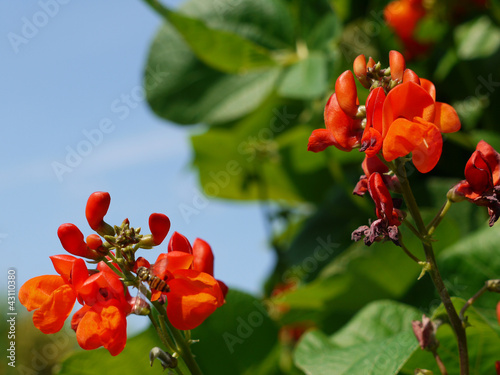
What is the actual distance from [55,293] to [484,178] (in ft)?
2.15

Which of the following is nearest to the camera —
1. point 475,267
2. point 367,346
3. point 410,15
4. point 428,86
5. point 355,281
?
point 428,86

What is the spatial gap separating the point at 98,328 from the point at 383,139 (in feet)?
1.59

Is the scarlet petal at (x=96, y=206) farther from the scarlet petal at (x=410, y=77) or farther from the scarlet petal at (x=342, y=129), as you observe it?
the scarlet petal at (x=410, y=77)

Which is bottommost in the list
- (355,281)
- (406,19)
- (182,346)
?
(355,281)

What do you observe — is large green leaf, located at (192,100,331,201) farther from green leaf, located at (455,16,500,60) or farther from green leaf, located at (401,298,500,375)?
green leaf, located at (401,298,500,375)

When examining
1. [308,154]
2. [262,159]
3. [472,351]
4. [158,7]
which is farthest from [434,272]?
[262,159]

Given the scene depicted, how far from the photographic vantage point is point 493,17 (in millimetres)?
2074

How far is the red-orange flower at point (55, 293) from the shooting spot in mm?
896

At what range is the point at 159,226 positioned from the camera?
93 centimetres

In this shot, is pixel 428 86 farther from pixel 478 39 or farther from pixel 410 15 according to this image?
pixel 478 39

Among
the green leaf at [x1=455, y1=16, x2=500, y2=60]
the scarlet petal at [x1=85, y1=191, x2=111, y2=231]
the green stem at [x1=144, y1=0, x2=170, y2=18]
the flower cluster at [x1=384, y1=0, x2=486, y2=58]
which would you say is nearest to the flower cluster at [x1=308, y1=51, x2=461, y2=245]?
the scarlet petal at [x1=85, y1=191, x2=111, y2=231]

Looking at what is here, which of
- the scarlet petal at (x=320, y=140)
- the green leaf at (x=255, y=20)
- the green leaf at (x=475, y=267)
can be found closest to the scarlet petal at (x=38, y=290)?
the scarlet petal at (x=320, y=140)

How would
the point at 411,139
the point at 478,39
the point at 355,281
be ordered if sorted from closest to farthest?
1. the point at 411,139
2. the point at 355,281
3. the point at 478,39

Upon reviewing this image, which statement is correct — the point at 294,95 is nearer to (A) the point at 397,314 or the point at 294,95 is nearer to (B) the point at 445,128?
(A) the point at 397,314
